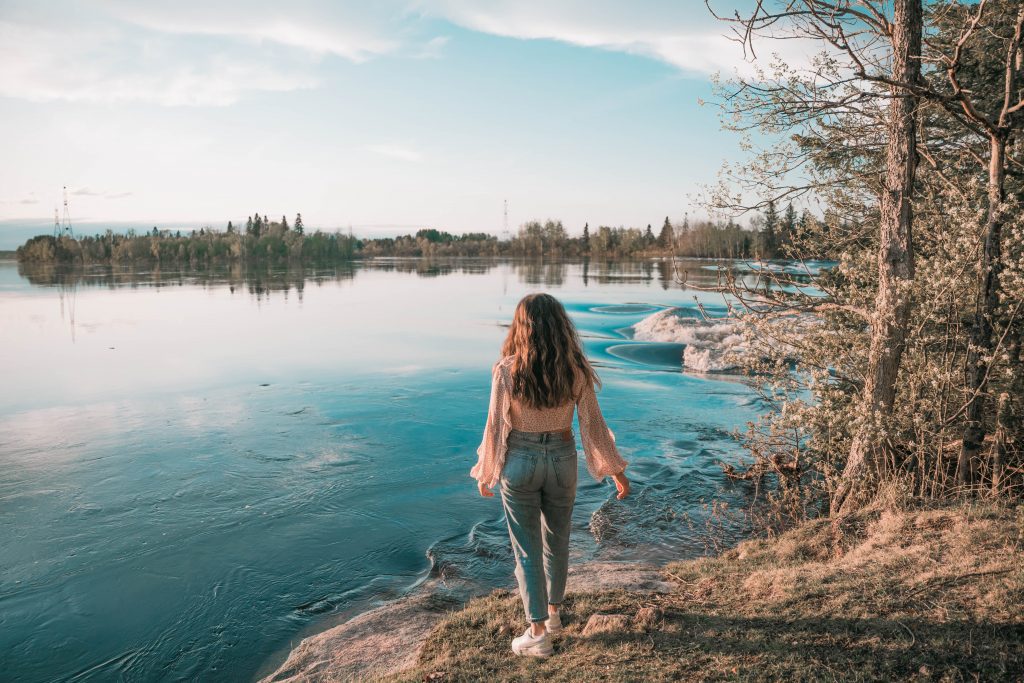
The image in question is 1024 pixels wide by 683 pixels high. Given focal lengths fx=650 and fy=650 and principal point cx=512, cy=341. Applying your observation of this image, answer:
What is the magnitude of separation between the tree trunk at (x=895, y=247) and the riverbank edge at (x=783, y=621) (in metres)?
1.18

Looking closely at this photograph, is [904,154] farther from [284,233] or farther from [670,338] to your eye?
[284,233]

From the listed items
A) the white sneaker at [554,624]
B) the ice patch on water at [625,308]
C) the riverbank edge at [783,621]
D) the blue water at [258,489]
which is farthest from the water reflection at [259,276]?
the white sneaker at [554,624]

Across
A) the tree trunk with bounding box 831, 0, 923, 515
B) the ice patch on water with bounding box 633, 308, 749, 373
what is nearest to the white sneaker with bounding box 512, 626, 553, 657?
the tree trunk with bounding box 831, 0, 923, 515

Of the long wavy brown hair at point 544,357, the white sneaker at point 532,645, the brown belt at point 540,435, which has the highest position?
the long wavy brown hair at point 544,357

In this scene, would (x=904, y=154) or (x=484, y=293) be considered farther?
(x=484, y=293)

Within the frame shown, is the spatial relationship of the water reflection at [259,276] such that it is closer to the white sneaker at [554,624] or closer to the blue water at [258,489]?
the blue water at [258,489]

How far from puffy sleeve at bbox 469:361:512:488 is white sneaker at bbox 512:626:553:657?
111 centimetres

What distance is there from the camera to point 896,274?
694 cm

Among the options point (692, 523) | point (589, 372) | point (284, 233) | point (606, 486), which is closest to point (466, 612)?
point (589, 372)

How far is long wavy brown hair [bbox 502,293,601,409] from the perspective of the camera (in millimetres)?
4266

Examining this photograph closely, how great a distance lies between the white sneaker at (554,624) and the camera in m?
4.68

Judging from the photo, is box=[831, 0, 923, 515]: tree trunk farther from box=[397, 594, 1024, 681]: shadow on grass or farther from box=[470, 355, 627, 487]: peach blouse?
box=[470, 355, 627, 487]: peach blouse

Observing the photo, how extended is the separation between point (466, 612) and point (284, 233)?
14152cm

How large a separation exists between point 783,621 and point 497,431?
2410mm
